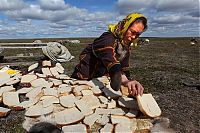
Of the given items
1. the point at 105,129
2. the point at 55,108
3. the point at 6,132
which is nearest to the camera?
the point at 105,129

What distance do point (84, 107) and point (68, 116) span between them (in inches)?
13.5

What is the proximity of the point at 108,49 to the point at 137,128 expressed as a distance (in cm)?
111

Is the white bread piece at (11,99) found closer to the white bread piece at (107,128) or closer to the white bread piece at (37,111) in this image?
the white bread piece at (37,111)

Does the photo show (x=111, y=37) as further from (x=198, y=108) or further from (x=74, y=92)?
(x=198, y=108)

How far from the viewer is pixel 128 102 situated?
13.8 ft

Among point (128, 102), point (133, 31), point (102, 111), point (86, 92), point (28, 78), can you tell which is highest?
point (133, 31)

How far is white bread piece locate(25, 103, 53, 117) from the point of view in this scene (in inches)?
158

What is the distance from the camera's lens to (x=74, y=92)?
465cm

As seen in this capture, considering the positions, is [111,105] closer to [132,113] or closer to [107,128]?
[132,113]

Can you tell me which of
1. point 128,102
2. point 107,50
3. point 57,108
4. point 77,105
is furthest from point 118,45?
point 57,108

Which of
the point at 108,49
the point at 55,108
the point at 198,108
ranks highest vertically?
the point at 108,49

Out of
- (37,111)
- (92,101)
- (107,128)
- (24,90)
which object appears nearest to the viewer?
(107,128)

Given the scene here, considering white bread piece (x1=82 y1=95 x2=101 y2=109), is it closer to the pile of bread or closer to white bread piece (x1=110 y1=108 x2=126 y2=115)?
the pile of bread

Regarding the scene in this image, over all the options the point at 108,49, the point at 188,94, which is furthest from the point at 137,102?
the point at 188,94
